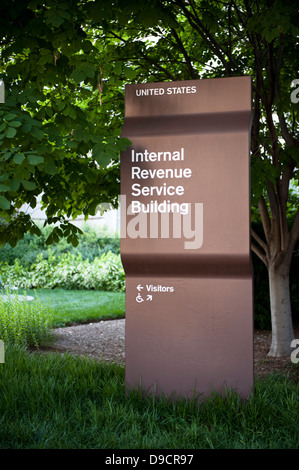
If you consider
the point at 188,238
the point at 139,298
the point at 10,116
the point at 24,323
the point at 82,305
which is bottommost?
the point at 82,305

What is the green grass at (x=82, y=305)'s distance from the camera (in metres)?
10.3

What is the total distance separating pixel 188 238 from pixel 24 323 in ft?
14.4

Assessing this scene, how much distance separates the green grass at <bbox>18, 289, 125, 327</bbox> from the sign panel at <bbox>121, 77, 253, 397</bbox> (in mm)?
5003

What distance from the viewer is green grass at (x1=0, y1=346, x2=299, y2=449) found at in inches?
139

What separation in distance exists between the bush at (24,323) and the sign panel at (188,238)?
11.9 feet

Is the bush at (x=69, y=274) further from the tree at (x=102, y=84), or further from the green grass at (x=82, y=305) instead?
the tree at (x=102, y=84)

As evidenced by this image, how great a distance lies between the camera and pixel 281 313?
24.0 ft

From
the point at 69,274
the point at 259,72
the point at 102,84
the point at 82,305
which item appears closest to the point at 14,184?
the point at 102,84

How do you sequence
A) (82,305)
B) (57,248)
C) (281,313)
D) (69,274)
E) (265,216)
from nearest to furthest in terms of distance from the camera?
(281,313) < (265,216) < (82,305) < (69,274) < (57,248)

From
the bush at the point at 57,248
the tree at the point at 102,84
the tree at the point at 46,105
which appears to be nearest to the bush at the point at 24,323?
the tree at the point at 102,84

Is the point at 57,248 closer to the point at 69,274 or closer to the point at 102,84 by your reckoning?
the point at 69,274

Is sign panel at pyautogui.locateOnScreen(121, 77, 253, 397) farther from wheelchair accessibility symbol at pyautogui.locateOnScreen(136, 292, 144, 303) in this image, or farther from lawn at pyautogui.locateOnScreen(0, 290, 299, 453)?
lawn at pyautogui.locateOnScreen(0, 290, 299, 453)

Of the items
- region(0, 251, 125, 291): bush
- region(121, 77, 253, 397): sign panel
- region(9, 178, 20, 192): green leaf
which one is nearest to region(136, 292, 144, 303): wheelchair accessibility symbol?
region(121, 77, 253, 397): sign panel
